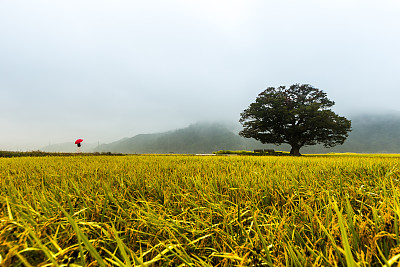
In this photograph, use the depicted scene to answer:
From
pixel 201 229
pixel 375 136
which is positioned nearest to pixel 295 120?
pixel 201 229

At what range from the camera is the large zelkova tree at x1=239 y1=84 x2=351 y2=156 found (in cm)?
2278

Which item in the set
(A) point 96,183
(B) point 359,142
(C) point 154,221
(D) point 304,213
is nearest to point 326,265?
(D) point 304,213

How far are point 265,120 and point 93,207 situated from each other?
2654 centimetres

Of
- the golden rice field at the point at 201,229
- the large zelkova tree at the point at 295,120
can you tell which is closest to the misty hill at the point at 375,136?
the large zelkova tree at the point at 295,120

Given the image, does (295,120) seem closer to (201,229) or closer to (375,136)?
(201,229)

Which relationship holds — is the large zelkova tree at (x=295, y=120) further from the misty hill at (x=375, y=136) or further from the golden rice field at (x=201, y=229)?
the misty hill at (x=375, y=136)

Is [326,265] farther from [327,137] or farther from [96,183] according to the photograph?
[327,137]

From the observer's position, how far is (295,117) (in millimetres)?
24656

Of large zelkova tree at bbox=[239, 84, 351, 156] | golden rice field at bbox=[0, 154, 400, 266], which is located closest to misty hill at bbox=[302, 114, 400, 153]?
large zelkova tree at bbox=[239, 84, 351, 156]

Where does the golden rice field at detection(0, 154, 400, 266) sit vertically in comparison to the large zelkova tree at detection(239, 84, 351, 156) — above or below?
below

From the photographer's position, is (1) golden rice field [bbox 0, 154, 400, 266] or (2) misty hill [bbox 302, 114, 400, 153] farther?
(2) misty hill [bbox 302, 114, 400, 153]

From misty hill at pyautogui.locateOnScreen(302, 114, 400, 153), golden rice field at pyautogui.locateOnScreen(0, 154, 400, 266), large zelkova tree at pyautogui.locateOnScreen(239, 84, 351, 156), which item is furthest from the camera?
misty hill at pyautogui.locateOnScreen(302, 114, 400, 153)

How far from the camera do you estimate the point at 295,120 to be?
25.0 metres

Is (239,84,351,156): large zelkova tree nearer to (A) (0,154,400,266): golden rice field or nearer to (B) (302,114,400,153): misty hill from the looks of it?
(A) (0,154,400,266): golden rice field
